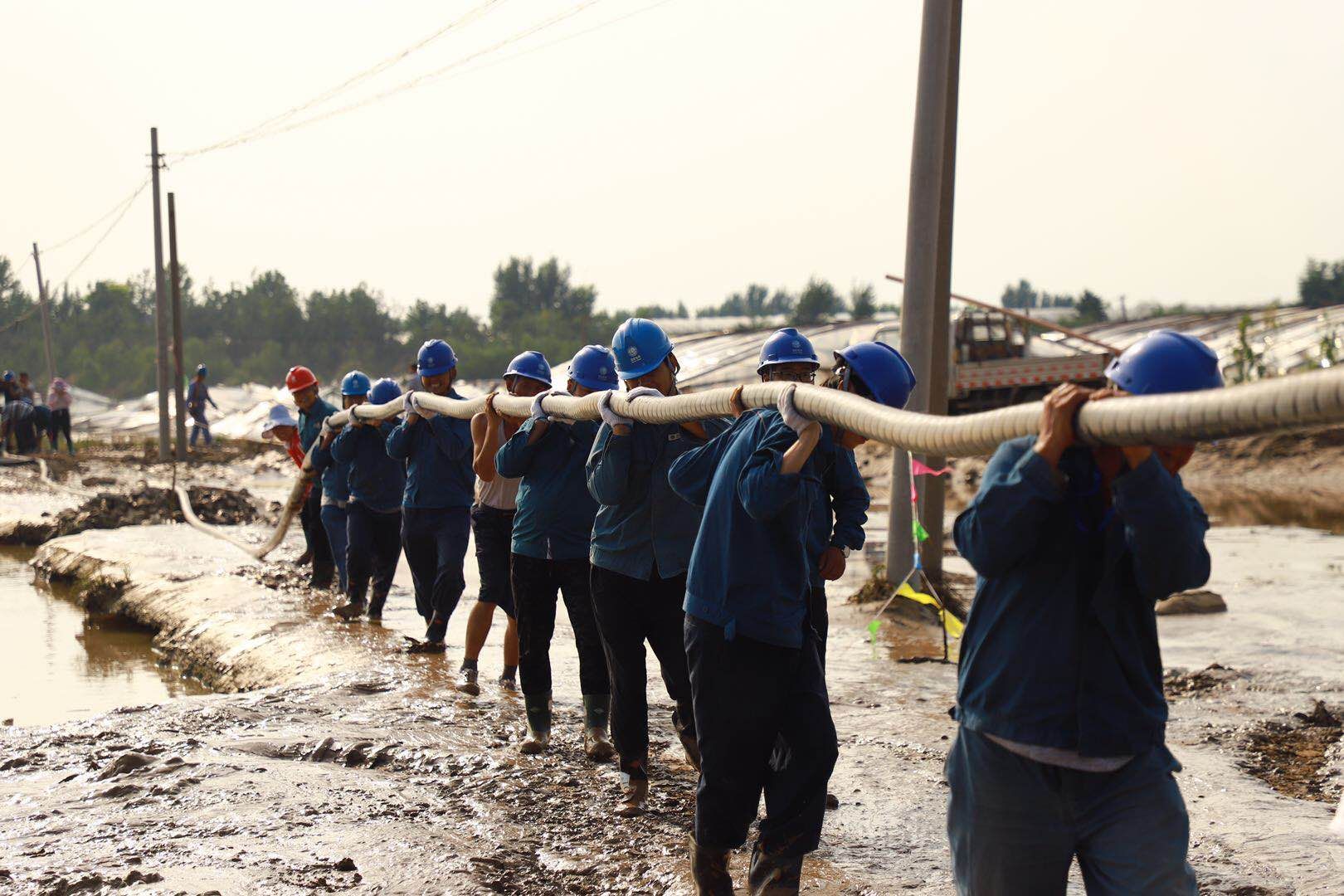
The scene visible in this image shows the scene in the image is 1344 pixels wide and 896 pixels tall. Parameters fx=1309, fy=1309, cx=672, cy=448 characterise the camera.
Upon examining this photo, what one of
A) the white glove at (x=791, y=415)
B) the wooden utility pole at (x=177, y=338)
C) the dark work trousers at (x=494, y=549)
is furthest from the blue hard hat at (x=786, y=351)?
the wooden utility pole at (x=177, y=338)

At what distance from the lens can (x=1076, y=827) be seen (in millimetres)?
2547

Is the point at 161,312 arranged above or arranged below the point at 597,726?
above

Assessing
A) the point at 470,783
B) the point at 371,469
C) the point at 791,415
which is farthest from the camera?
the point at 371,469

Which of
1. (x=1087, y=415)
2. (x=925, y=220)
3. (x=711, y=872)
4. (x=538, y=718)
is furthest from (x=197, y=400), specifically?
(x=1087, y=415)

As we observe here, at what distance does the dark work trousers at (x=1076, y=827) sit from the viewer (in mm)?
2479

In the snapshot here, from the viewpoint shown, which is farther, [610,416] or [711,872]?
[610,416]

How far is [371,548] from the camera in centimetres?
915

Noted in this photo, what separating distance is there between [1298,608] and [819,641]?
23.6ft

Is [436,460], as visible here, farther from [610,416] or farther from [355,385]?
[610,416]

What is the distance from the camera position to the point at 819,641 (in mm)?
4590

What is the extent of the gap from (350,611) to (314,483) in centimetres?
187

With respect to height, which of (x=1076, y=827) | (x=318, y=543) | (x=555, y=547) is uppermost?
(x=555, y=547)

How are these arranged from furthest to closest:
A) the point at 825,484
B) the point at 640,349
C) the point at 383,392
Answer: the point at 383,392, the point at 640,349, the point at 825,484

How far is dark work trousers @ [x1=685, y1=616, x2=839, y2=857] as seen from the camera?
145 inches
